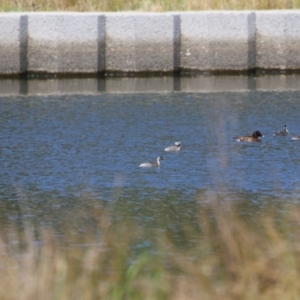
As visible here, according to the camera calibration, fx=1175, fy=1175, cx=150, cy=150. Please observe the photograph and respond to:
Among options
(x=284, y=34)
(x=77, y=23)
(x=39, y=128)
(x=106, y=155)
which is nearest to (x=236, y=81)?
(x=284, y=34)

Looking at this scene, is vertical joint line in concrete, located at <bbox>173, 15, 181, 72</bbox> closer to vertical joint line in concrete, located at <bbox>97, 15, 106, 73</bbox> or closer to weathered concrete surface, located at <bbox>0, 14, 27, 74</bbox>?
vertical joint line in concrete, located at <bbox>97, 15, 106, 73</bbox>

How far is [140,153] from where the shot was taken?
14742 millimetres

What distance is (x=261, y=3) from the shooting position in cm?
2391

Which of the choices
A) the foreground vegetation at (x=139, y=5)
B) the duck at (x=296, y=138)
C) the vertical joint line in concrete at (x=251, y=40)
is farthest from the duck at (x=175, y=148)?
the foreground vegetation at (x=139, y=5)

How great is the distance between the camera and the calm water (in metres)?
11.6

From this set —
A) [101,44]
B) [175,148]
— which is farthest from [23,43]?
[175,148]

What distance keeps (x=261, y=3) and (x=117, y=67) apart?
3.48 m

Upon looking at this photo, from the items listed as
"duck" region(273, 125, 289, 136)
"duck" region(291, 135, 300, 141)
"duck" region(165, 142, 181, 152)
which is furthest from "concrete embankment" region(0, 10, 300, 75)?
→ "duck" region(165, 142, 181, 152)

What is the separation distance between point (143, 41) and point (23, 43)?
7.47ft

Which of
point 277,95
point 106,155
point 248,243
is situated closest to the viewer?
point 248,243

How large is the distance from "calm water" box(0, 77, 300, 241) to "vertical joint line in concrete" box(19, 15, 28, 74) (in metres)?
2.56

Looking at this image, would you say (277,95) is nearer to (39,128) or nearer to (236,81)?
(236,81)

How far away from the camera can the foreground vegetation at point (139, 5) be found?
934 inches

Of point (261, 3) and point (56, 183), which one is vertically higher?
point (261, 3)
